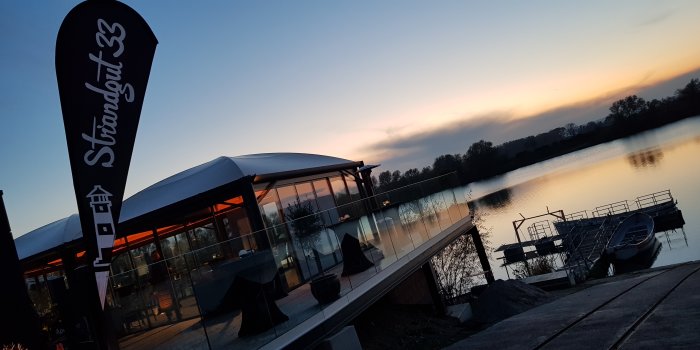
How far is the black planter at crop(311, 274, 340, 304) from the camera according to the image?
8344 mm

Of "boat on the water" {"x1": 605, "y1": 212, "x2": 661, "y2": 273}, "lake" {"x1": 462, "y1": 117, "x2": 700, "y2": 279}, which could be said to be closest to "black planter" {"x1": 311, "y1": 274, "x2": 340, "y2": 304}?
"boat on the water" {"x1": 605, "y1": 212, "x2": 661, "y2": 273}

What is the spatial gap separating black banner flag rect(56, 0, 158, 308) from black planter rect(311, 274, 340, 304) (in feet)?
11.9

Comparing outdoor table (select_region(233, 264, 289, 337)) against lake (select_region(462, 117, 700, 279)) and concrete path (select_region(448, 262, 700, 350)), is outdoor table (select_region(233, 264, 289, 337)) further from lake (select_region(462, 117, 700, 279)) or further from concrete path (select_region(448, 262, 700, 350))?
lake (select_region(462, 117, 700, 279))

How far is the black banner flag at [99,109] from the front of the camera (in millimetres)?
5273

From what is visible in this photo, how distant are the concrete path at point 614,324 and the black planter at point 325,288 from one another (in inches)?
142

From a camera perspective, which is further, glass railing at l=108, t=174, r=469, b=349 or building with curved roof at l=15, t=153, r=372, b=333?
building with curved roof at l=15, t=153, r=372, b=333

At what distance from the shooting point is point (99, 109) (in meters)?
5.54

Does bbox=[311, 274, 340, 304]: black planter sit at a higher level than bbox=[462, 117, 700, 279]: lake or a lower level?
higher

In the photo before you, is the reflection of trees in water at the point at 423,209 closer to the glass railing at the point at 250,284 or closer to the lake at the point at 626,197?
the glass railing at the point at 250,284

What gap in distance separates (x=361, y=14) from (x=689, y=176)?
54107 mm

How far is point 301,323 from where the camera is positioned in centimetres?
760

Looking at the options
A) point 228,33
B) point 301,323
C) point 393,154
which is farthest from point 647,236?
point 393,154

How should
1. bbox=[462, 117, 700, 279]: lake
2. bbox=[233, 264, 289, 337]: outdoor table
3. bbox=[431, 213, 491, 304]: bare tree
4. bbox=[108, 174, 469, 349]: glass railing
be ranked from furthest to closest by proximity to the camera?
bbox=[462, 117, 700, 279]: lake < bbox=[431, 213, 491, 304]: bare tree < bbox=[233, 264, 289, 337]: outdoor table < bbox=[108, 174, 469, 349]: glass railing

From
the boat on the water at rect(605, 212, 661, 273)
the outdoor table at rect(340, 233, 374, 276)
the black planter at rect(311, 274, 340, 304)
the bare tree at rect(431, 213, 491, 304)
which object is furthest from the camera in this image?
the bare tree at rect(431, 213, 491, 304)
